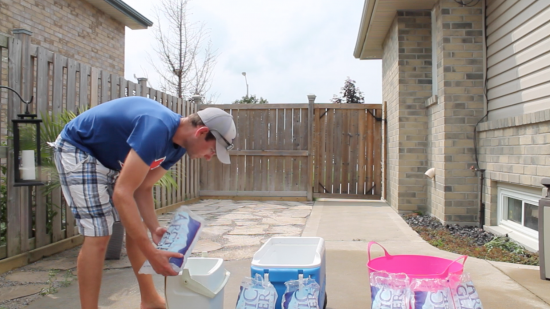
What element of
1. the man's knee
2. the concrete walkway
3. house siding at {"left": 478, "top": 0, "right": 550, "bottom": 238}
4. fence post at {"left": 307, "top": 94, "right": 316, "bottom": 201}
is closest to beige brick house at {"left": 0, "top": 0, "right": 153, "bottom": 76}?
the concrete walkway

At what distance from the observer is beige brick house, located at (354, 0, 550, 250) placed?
4.34 metres

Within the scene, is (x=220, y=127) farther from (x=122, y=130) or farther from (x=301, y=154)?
(x=301, y=154)

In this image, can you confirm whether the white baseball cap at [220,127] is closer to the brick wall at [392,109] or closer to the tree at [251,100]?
the brick wall at [392,109]

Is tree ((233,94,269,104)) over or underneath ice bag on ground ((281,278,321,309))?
over

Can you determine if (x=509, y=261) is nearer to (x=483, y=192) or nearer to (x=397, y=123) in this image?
(x=483, y=192)

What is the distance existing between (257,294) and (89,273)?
91 cm

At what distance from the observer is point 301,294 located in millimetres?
2084

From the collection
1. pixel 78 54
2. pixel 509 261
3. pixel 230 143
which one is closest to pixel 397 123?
pixel 509 261

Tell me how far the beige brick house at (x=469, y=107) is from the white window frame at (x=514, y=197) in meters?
0.01

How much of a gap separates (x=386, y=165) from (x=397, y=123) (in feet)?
4.79

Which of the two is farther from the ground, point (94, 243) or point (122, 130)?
point (122, 130)

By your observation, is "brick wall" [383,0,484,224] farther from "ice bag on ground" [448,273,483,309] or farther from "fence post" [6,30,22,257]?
"fence post" [6,30,22,257]

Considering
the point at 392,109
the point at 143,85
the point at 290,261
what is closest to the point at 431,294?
the point at 290,261

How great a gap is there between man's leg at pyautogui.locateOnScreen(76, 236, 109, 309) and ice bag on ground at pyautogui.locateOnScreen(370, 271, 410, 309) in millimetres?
1424
